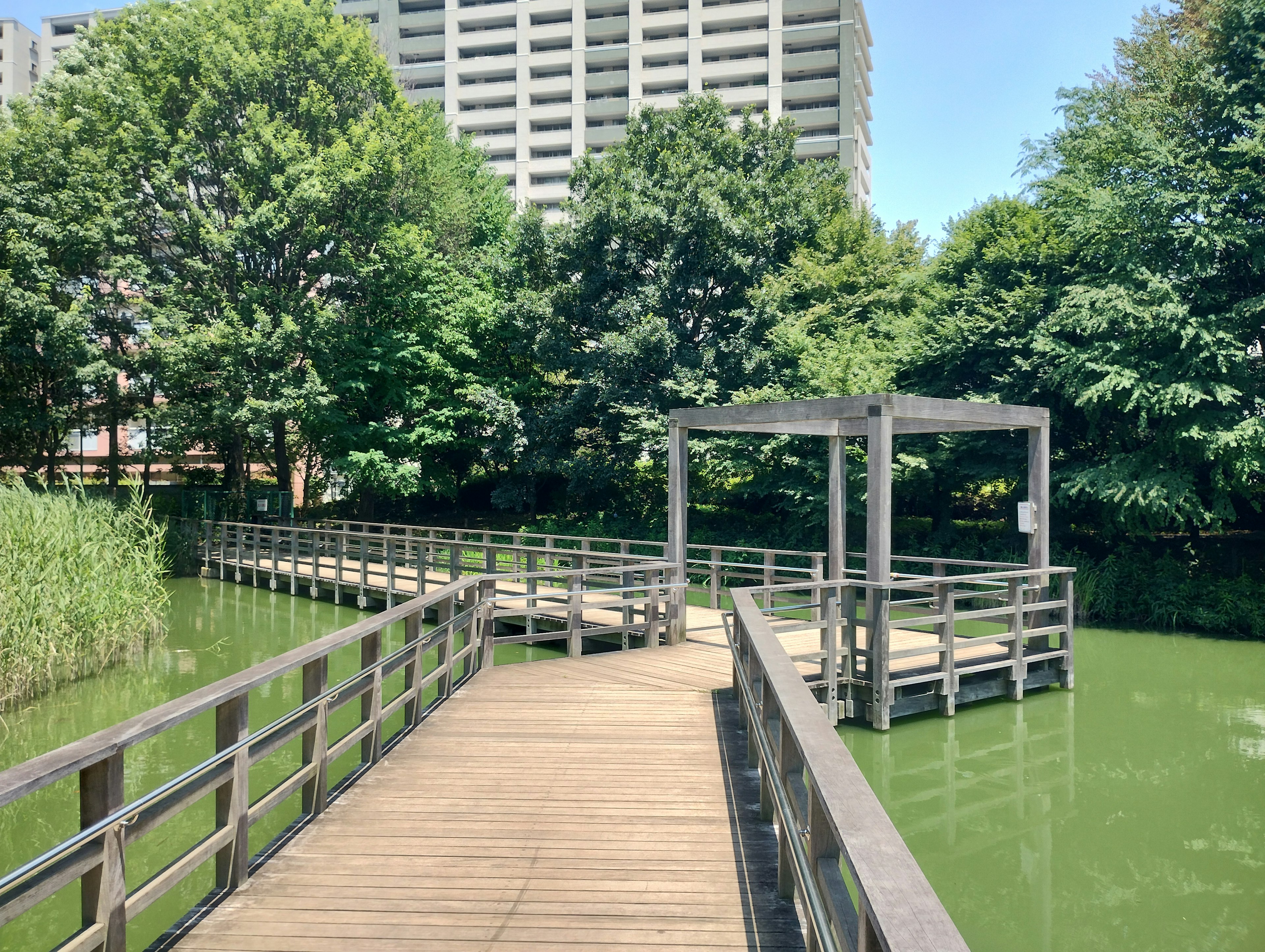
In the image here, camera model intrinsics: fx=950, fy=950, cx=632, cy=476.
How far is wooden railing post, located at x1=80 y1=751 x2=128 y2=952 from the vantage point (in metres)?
2.85

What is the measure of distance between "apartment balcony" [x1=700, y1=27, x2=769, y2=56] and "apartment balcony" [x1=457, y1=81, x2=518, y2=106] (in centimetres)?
1152

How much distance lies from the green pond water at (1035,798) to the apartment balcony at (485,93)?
49766 millimetres

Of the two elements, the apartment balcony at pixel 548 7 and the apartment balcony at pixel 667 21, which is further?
the apartment balcony at pixel 548 7

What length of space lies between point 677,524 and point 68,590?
665 cm

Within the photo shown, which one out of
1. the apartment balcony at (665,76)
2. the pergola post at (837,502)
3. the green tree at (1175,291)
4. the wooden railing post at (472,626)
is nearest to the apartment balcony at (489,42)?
the apartment balcony at (665,76)

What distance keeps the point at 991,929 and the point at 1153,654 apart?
9.48 metres

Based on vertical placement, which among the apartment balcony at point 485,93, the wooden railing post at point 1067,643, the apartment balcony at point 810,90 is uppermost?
the apartment balcony at point 485,93

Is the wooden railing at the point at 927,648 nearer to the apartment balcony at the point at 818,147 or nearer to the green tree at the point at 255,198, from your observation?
the green tree at the point at 255,198

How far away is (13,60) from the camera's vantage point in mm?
63938

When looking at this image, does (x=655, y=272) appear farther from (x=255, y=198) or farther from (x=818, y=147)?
(x=818, y=147)

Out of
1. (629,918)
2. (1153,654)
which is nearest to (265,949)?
(629,918)

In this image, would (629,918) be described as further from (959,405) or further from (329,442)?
(329,442)

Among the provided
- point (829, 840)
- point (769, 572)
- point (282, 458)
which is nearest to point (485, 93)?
point (282, 458)

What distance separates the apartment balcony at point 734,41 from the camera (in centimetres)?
5066
